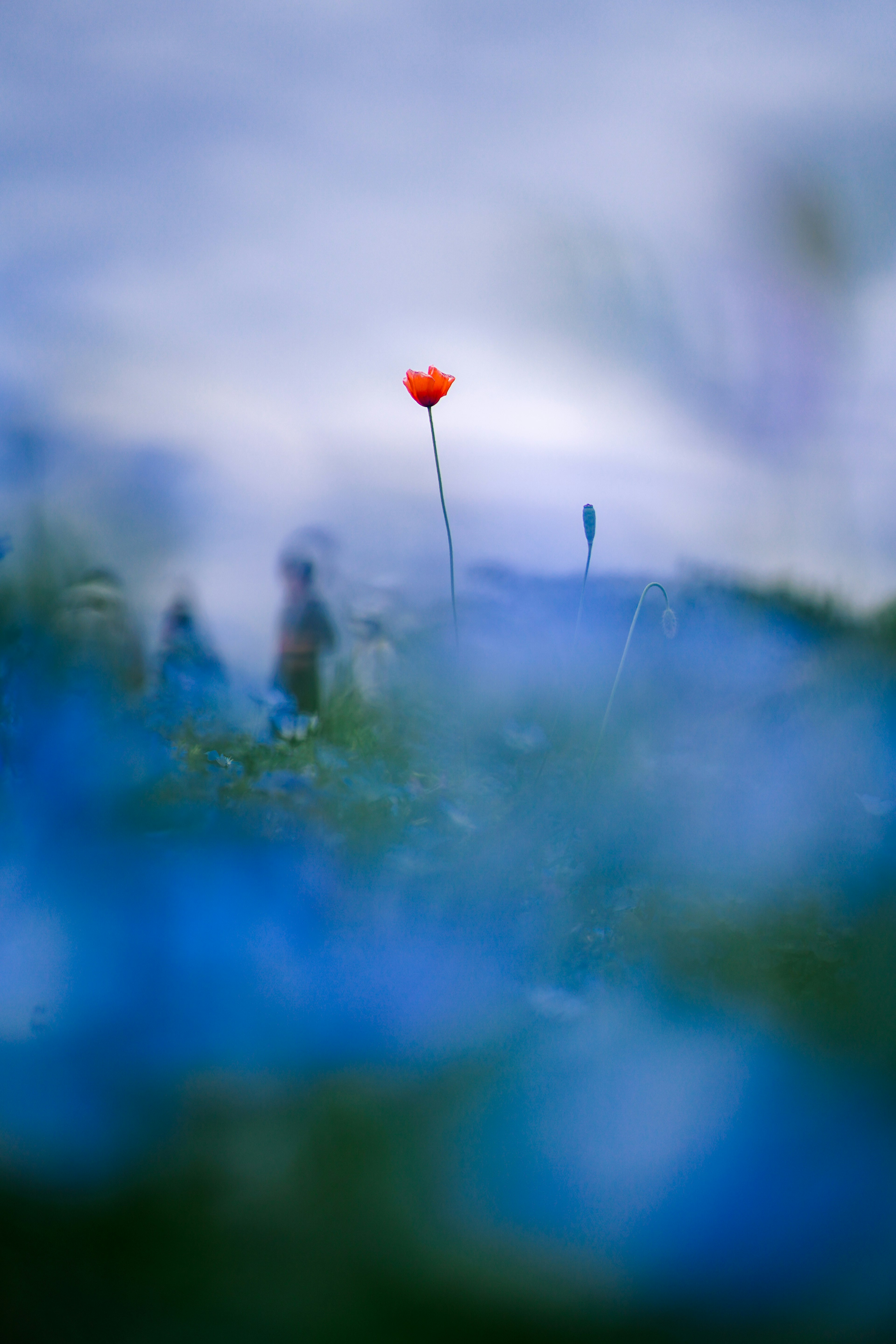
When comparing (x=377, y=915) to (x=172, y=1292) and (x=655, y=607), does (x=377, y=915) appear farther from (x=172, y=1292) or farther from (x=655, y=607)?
(x=655, y=607)

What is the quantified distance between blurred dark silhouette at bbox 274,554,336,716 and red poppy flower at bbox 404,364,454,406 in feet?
1.13

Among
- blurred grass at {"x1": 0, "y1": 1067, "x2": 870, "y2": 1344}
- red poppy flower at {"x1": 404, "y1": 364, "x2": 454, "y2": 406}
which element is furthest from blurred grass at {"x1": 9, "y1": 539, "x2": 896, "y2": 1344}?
red poppy flower at {"x1": 404, "y1": 364, "x2": 454, "y2": 406}

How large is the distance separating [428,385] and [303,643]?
54cm

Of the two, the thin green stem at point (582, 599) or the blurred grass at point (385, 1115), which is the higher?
the thin green stem at point (582, 599)

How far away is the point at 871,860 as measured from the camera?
0.96 meters

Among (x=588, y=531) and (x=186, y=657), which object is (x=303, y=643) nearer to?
(x=186, y=657)

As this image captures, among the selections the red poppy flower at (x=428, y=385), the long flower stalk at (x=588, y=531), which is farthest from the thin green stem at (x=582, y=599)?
the red poppy flower at (x=428, y=385)

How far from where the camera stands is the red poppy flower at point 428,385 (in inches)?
42.4

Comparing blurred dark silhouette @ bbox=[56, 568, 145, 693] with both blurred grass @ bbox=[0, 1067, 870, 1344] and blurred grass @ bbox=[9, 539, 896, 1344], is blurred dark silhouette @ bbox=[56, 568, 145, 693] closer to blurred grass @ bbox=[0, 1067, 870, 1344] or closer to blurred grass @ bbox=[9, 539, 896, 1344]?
blurred grass @ bbox=[9, 539, 896, 1344]

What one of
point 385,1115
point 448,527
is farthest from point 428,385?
point 385,1115

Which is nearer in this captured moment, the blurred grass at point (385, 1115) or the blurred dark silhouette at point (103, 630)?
the blurred grass at point (385, 1115)

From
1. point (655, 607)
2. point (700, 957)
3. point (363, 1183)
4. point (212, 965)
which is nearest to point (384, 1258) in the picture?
point (363, 1183)

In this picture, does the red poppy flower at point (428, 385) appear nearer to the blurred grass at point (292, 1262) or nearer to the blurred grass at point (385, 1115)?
the blurred grass at point (385, 1115)

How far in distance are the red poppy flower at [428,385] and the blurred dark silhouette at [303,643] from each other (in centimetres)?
34
